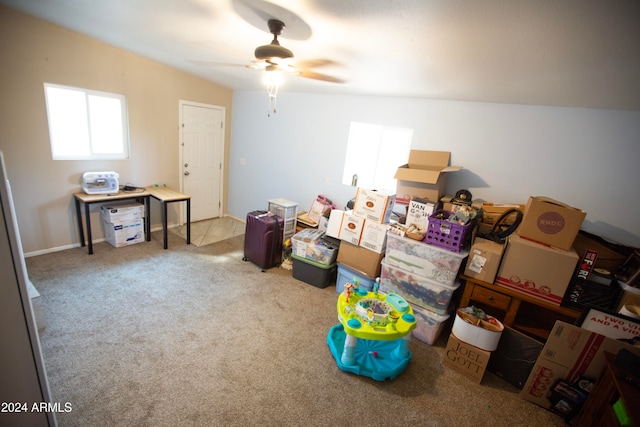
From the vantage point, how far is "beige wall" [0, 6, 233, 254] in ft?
8.71

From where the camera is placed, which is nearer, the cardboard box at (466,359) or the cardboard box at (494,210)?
the cardboard box at (466,359)

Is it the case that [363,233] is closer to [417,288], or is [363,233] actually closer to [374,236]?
[374,236]

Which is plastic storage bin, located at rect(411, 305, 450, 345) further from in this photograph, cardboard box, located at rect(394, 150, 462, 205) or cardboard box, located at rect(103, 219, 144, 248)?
cardboard box, located at rect(103, 219, 144, 248)

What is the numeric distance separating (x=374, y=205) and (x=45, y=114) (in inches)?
144

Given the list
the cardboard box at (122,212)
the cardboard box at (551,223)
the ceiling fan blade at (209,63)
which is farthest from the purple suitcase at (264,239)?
the cardboard box at (551,223)

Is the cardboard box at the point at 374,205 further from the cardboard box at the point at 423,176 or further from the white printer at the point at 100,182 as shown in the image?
the white printer at the point at 100,182

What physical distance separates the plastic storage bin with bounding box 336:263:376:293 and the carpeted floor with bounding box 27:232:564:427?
24cm

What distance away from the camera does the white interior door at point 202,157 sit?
13.8 feet

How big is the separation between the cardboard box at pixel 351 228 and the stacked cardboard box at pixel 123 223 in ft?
9.04

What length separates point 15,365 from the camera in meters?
1.00

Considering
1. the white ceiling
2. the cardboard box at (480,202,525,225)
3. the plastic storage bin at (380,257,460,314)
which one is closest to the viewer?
the white ceiling

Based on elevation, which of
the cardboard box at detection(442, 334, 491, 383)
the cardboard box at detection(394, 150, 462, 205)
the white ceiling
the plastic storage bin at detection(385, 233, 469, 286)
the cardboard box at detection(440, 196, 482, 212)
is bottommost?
the cardboard box at detection(442, 334, 491, 383)

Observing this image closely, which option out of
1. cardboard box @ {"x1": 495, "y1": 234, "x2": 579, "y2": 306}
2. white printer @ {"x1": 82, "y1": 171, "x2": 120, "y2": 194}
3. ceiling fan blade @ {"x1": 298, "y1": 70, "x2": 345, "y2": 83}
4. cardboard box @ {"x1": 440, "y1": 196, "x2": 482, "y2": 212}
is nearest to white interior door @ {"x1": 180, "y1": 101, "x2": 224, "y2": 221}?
white printer @ {"x1": 82, "y1": 171, "x2": 120, "y2": 194}

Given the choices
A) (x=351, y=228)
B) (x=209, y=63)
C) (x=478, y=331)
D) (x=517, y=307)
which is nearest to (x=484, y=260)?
(x=517, y=307)
